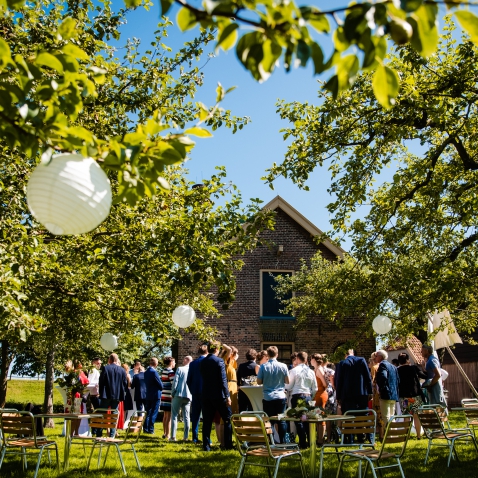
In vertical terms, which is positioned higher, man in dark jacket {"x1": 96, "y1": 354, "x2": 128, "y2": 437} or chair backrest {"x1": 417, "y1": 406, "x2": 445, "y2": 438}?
man in dark jacket {"x1": 96, "y1": 354, "x2": 128, "y2": 437}

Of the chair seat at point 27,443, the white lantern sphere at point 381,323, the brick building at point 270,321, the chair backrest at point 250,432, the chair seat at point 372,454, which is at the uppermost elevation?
the brick building at point 270,321

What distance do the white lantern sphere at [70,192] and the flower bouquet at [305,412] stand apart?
474cm

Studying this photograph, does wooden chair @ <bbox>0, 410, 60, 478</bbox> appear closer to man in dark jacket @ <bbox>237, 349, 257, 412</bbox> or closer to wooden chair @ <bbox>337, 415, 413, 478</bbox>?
wooden chair @ <bbox>337, 415, 413, 478</bbox>

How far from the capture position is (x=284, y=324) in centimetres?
2164

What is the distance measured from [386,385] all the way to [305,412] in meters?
3.88

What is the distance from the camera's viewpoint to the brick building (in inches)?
838

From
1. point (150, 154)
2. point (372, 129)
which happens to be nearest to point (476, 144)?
point (372, 129)

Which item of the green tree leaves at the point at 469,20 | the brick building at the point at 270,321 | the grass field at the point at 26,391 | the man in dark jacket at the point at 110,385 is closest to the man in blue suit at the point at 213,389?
the man in dark jacket at the point at 110,385

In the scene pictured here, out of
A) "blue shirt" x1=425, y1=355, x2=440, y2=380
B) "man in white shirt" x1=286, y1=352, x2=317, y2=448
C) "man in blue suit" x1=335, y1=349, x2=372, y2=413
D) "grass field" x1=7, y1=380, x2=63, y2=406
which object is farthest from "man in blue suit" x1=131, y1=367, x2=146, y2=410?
"grass field" x1=7, y1=380, x2=63, y2=406

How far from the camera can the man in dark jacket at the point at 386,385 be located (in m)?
10.4

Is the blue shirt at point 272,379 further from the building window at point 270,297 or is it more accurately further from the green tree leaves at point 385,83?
the building window at point 270,297

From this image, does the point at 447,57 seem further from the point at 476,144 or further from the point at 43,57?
the point at 43,57

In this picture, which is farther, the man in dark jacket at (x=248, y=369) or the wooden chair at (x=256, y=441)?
the man in dark jacket at (x=248, y=369)

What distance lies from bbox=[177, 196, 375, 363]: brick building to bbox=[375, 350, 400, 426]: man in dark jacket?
34.3 ft
